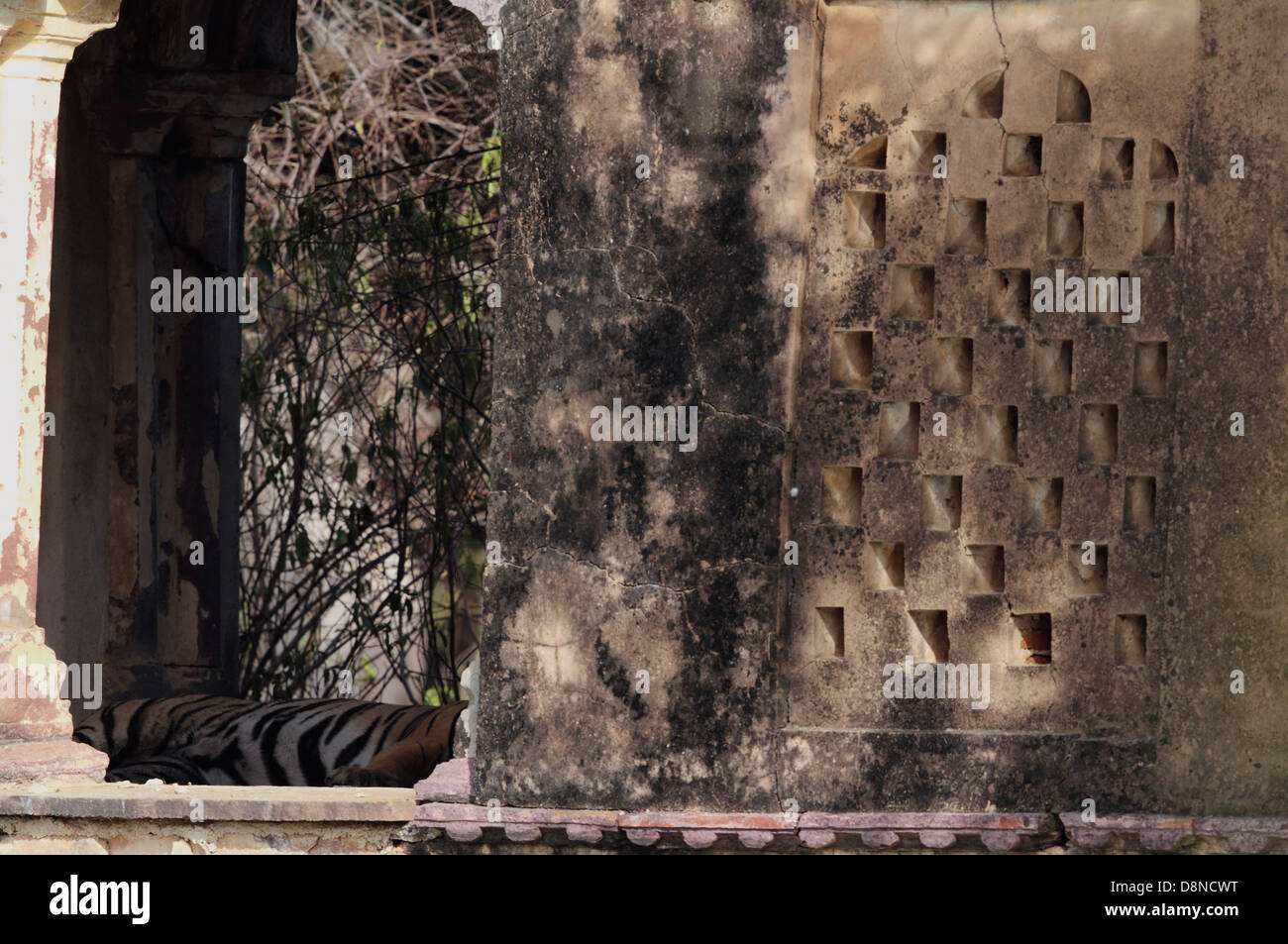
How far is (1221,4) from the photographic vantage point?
489cm

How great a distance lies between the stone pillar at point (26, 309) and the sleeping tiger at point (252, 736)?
83.2 inches

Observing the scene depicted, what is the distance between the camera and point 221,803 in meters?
4.99

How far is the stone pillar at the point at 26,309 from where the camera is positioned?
17.8 ft

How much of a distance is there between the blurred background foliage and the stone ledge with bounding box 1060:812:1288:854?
5.00 meters

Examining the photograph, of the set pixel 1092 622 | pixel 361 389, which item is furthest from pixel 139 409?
pixel 1092 622

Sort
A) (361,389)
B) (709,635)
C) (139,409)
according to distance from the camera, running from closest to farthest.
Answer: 1. (709,635)
2. (139,409)
3. (361,389)

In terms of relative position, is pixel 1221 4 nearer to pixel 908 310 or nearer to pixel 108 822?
pixel 908 310

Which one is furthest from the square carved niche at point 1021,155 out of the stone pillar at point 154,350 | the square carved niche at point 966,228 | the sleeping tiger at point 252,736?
the stone pillar at point 154,350

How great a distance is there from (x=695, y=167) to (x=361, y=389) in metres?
4.92

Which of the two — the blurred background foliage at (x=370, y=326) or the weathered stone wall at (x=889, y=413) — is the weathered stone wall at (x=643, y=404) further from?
the blurred background foliage at (x=370, y=326)

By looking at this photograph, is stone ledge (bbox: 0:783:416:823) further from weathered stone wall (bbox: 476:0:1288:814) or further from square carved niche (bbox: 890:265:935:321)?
square carved niche (bbox: 890:265:935:321)

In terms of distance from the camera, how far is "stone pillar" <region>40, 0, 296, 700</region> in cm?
777

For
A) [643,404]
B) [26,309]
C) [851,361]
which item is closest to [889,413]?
[851,361]

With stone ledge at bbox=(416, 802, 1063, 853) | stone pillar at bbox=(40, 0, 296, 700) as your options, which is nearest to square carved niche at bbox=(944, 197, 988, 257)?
stone ledge at bbox=(416, 802, 1063, 853)
